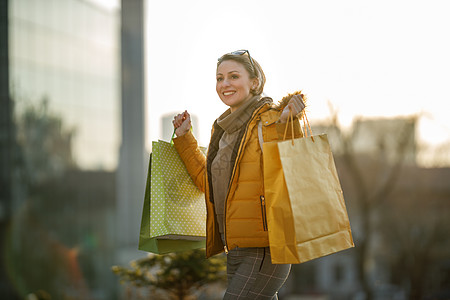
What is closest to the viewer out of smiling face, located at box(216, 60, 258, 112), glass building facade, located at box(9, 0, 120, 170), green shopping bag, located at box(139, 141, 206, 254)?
smiling face, located at box(216, 60, 258, 112)

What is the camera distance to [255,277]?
7.70 ft

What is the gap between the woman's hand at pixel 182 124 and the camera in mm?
2840

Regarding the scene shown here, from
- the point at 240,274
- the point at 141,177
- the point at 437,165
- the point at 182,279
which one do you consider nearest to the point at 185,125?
the point at 240,274

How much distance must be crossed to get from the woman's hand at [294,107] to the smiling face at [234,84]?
31 cm

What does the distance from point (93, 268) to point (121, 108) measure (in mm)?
9214

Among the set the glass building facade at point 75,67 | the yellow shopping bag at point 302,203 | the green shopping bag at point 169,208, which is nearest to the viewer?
the yellow shopping bag at point 302,203

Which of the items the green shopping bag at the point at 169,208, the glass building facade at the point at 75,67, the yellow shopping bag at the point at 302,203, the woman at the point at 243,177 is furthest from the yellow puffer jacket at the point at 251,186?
the glass building facade at the point at 75,67

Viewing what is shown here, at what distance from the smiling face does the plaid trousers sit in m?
0.70

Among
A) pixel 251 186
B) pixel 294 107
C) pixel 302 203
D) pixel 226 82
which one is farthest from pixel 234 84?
pixel 302 203

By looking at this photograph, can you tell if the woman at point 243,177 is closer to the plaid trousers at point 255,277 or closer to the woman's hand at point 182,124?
the plaid trousers at point 255,277

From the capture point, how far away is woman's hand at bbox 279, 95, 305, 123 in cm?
229

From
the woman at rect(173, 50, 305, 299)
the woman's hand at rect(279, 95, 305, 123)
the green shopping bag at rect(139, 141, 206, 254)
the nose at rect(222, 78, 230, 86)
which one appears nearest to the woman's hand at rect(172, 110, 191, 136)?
the green shopping bag at rect(139, 141, 206, 254)

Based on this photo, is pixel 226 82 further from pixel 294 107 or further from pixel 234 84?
pixel 294 107

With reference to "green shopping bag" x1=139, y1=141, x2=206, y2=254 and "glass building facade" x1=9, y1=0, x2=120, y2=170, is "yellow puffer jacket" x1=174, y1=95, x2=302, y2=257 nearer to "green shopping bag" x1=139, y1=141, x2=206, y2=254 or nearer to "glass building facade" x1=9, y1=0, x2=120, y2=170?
"green shopping bag" x1=139, y1=141, x2=206, y2=254
